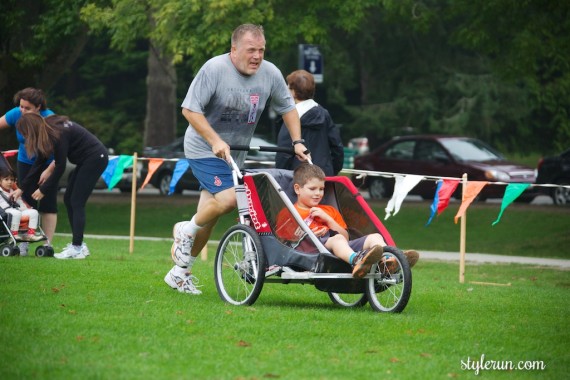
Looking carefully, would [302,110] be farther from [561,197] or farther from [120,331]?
[561,197]

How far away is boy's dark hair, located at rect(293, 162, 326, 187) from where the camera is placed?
9.03 m

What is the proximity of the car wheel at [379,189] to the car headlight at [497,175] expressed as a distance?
3.07 meters

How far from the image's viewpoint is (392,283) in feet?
28.4

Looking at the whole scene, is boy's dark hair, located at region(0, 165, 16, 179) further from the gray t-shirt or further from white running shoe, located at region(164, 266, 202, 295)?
the gray t-shirt

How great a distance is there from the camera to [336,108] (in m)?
42.1

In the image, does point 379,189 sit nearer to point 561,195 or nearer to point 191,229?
point 561,195

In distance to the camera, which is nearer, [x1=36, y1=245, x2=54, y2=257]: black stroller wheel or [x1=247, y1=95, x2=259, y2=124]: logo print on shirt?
[x1=247, y1=95, x2=259, y2=124]: logo print on shirt

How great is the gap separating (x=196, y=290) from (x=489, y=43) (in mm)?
16336

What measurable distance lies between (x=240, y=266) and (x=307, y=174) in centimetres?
88

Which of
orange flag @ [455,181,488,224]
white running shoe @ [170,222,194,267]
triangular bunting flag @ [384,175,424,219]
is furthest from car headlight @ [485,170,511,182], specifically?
white running shoe @ [170,222,194,267]

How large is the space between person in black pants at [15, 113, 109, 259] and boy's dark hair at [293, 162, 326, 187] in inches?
162

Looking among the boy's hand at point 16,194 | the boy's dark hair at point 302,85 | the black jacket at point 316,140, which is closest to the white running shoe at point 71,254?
the boy's hand at point 16,194

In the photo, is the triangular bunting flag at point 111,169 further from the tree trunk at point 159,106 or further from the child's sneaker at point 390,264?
the tree trunk at point 159,106

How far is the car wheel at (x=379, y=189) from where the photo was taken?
27953 mm
